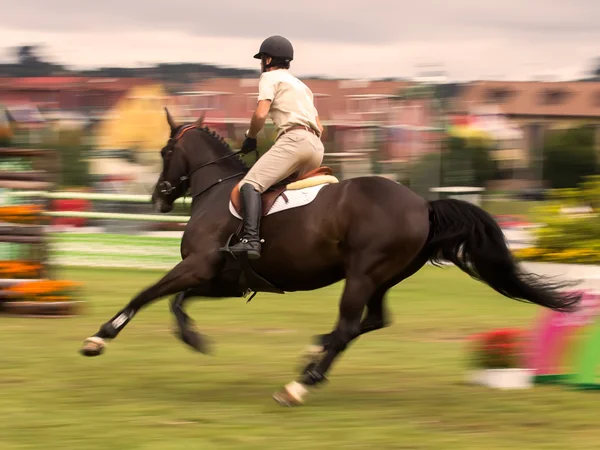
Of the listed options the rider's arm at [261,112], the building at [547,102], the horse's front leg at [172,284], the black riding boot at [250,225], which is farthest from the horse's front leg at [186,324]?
the building at [547,102]

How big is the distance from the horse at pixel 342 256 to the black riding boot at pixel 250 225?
0.12 m

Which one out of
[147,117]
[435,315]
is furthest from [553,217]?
[147,117]

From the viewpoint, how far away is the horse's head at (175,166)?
8.05m

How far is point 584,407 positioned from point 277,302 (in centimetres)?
676

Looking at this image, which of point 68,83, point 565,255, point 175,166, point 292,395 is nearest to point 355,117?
point 565,255

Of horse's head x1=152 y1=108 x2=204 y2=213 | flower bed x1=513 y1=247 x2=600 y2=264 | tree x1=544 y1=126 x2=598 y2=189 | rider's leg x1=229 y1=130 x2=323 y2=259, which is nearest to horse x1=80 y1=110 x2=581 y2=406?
rider's leg x1=229 y1=130 x2=323 y2=259

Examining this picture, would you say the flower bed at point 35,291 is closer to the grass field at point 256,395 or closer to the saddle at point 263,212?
the grass field at point 256,395

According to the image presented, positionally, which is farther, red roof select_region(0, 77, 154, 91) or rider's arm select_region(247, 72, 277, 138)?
red roof select_region(0, 77, 154, 91)

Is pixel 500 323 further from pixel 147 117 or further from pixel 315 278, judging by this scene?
pixel 147 117

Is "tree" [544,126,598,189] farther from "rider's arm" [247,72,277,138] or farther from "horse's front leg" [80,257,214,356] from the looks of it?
"horse's front leg" [80,257,214,356]

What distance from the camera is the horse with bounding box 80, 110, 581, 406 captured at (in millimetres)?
6902

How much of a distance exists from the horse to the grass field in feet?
1.35

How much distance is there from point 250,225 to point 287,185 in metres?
0.42

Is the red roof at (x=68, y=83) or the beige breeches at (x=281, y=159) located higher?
the beige breeches at (x=281, y=159)
